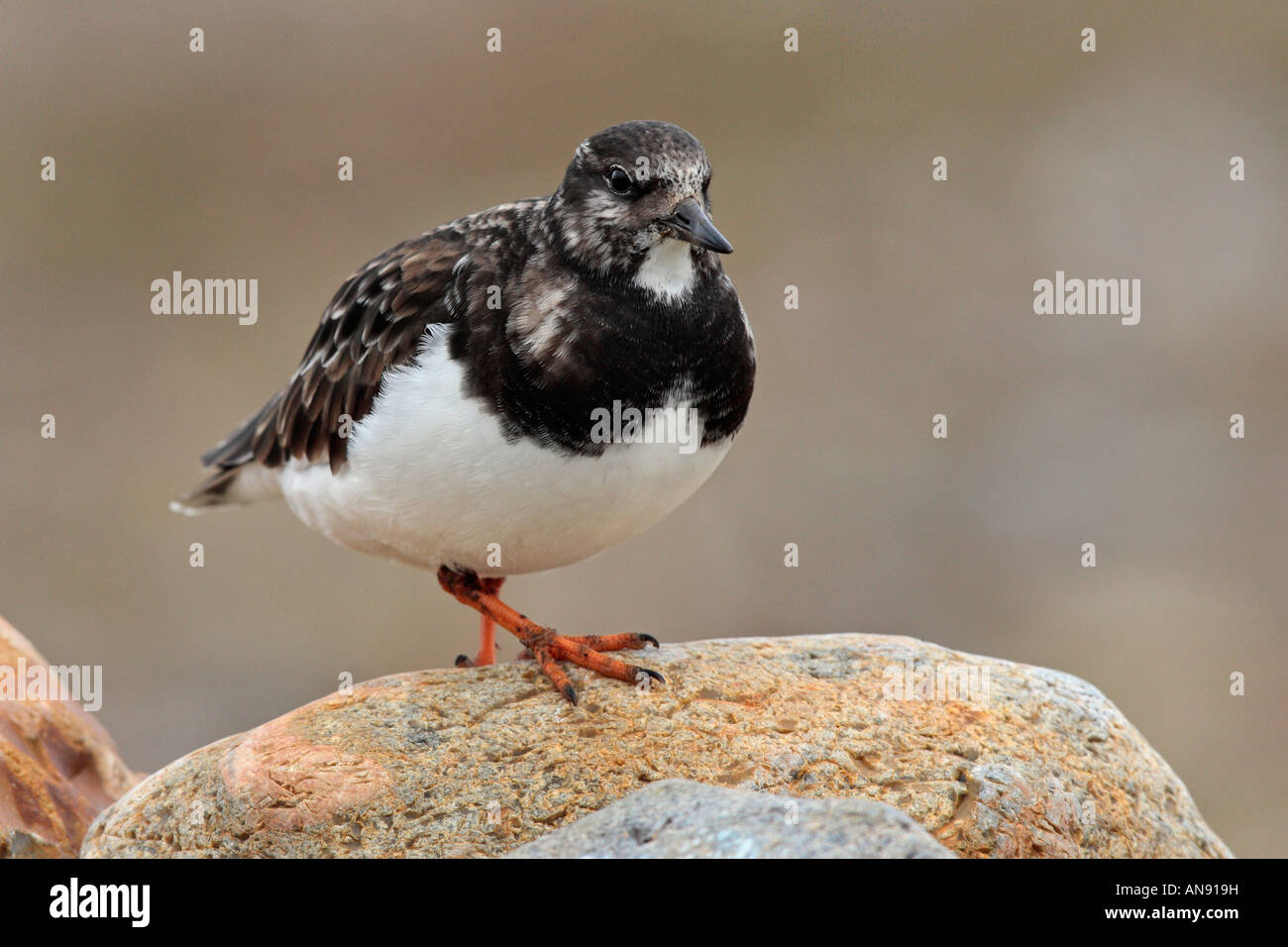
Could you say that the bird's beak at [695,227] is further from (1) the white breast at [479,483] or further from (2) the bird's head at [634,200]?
(1) the white breast at [479,483]

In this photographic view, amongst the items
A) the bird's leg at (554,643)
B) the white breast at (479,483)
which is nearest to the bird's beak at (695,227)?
the white breast at (479,483)

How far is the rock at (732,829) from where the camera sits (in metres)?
4.96

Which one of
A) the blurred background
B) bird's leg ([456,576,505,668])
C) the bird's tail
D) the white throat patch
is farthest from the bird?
the blurred background

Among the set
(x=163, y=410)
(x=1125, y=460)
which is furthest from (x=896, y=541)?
(x=163, y=410)

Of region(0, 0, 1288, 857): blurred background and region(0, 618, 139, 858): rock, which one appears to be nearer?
region(0, 618, 139, 858): rock

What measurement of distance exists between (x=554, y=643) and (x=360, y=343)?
6.80ft

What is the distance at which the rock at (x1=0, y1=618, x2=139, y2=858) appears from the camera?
7.48 m

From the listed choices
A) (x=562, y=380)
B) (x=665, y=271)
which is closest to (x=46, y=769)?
(x=562, y=380)

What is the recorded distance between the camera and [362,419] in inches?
312

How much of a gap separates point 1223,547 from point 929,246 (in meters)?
5.51

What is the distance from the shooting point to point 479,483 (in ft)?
23.4

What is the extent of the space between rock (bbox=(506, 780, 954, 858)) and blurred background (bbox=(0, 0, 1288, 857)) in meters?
9.26

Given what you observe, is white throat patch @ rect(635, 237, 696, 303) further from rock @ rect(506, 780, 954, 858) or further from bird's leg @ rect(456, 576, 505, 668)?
rock @ rect(506, 780, 954, 858)

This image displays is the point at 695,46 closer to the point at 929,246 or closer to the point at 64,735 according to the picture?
the point at 929,246
